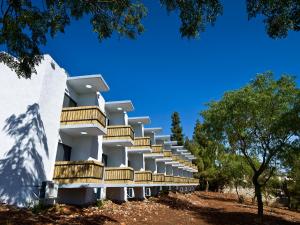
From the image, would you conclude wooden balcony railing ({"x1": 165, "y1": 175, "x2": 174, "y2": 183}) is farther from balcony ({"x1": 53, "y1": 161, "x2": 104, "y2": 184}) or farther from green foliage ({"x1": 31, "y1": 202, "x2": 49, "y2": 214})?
green foliage ({"x1": 31, "y1": 202, "x2": 49, "y2": 214})

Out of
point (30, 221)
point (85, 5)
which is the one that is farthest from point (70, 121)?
point (85, 5)

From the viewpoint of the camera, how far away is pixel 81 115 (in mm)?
18422

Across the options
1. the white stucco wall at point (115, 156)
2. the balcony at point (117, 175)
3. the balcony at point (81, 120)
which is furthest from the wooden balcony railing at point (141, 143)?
the balcony at point (81, 120)

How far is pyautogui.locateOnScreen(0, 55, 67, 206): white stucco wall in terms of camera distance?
14.1m

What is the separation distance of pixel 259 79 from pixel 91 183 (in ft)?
52.6

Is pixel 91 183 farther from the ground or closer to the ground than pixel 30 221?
farther from the ground

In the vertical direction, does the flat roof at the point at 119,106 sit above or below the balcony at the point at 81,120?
above

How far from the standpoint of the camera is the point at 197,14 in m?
9.42

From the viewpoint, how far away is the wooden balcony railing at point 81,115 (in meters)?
18.2

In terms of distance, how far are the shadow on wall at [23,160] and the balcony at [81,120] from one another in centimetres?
242

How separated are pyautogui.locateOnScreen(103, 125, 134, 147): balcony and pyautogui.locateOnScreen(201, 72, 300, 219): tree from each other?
24.1 ft

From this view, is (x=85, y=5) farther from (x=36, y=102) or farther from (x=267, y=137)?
(x=267, y=137)

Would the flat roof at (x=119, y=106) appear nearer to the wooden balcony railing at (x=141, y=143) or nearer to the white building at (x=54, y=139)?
the white building at (x=54, y=139)

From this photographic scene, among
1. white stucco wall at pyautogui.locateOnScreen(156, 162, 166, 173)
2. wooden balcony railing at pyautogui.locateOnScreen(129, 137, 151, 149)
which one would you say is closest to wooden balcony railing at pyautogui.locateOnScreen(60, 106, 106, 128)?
wooden balcony railing at pyautogui.locateOnScreen(129, 137, 151, 149)
